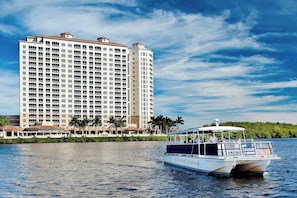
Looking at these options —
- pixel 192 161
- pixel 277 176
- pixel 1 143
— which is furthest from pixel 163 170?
pixel 1 143

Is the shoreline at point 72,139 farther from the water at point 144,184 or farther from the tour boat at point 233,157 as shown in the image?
the tour boat at point 233,157

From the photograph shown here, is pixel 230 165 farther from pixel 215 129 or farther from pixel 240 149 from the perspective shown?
pixel 215 129

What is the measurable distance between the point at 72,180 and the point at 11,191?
6.74 metres

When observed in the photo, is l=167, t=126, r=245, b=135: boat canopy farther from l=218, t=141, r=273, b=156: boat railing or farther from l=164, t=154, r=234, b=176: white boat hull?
l=218, t=141, r=273, b=156: boat railing

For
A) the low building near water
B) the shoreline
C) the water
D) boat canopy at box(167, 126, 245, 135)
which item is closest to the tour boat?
boat canopy at box(167, 126, 245, 135)

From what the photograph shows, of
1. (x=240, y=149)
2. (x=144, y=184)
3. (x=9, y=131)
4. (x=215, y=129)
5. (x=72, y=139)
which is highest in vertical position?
(x=215, y=129)

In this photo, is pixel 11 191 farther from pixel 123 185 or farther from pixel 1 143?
pixel 1 143

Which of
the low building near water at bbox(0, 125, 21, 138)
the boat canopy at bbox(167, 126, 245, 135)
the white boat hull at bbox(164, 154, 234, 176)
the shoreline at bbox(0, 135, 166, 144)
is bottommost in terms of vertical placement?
the shoreline at bbox(0, 135, 166, 144)

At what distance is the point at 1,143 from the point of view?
15462cm

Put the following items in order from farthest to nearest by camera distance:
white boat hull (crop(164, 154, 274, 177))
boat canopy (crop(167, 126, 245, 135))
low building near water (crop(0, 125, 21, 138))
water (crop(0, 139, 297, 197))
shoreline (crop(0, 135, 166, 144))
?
low building near water (crop(0, 125, 21, 138)) < shoreline (crop(0, 135, 166, 144)) < boat canopy (crop(167, 126, 245, 135)) < white boat hull (crop(164, 154, 274, 177)) < water (crop(0, 139, 297, 197))

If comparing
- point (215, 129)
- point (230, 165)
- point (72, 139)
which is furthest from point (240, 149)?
point (72, 139)

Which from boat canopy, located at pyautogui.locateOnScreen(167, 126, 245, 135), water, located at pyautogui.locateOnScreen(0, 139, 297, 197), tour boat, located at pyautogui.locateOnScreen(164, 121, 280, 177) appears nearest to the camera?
water, located at pyautogui.locateOnScreen(0, 139, 297, 197)

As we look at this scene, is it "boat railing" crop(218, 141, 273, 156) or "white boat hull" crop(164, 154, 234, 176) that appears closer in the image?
"white boat hull" crop(164, 154, 234, 176)

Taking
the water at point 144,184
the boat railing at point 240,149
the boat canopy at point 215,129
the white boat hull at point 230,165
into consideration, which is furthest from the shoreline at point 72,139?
the boat railing at point 240,149
